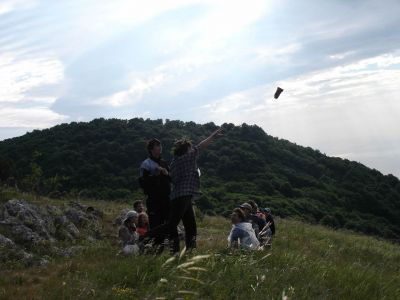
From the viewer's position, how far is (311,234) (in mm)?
16125

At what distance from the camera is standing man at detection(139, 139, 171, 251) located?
7066 millimetres

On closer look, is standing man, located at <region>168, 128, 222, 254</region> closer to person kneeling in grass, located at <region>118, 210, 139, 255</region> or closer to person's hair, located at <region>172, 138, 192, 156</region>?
person's hair, located at <region>172, 138, 192, 156</region>

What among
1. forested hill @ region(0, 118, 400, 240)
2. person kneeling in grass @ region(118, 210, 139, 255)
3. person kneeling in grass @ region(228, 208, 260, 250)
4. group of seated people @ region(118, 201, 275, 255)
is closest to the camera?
group of seated people @ region(118, 201, 275, 255)

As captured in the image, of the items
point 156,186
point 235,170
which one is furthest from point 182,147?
point 235,170

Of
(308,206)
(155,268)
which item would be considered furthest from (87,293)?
(308,206)

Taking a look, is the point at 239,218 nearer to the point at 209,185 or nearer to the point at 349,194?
the point at 209,185

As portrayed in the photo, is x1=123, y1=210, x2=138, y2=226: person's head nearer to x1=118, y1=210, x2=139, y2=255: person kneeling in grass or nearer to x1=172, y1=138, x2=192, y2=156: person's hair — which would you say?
x1=118, y1=210, x2=139, y2=255: person kneeling in grass

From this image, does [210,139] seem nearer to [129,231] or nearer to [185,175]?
[185,175]

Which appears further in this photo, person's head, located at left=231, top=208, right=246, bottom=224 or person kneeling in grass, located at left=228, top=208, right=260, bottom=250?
person's head, located at left=231, top=208, right=246, bottom=224

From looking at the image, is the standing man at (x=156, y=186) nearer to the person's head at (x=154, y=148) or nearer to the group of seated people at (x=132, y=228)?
the person's head at (x=154, y=148)

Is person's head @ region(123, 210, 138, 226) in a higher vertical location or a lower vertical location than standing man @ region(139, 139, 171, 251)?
lower

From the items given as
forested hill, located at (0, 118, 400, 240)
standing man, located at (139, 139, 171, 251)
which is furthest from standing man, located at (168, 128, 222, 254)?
forested hill, located at (0, 118, 400, 240)

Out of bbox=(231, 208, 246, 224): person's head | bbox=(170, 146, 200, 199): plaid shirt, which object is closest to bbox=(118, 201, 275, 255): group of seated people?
bbox=(231, 208, 246, 224): person's head

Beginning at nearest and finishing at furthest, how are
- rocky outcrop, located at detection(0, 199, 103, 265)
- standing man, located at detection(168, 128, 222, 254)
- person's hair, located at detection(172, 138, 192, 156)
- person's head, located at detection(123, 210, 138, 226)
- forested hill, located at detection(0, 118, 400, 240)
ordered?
standing man, located at detection(168, 128, 222, 254) → person's hair, located at detection(172, 138, 192, 156) → rocky outcrop, located at detection(0, 199, 103, 265) → person's head, located at detection(123, 210, 138, 226) → forested hill, located at detection(0, 118, 400, 240)
